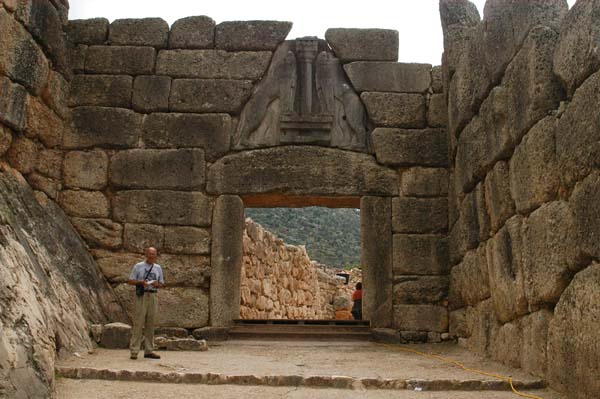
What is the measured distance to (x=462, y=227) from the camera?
22.6ft

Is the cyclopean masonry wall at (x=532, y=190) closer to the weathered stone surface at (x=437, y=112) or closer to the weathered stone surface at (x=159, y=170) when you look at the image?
the weathered stone surface at (x=437, y=112)

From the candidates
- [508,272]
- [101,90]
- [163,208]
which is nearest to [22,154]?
[101,90]

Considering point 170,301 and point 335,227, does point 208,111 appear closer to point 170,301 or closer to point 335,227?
point 170,301

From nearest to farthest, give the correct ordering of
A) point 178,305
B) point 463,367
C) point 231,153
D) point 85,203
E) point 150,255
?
point 463,367, point 150,255, point 178,305, point 85,203, point 231,153

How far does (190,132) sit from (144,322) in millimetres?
2578

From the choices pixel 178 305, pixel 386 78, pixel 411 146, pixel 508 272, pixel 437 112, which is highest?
pixel 386 78

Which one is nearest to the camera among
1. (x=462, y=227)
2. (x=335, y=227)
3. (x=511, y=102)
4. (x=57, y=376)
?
(x=57, y=376)

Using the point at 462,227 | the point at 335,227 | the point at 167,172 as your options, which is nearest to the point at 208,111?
the point at 167,172

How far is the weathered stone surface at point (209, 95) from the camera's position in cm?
799

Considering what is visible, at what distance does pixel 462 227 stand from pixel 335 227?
812 inches

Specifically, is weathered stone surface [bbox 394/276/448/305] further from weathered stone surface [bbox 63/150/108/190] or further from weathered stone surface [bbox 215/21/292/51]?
weathered stone surface [bbox 63/150/108/190]

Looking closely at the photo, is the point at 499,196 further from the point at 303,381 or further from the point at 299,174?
the point at 299,174

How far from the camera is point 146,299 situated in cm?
611

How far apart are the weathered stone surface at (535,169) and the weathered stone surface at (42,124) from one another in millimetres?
4891
